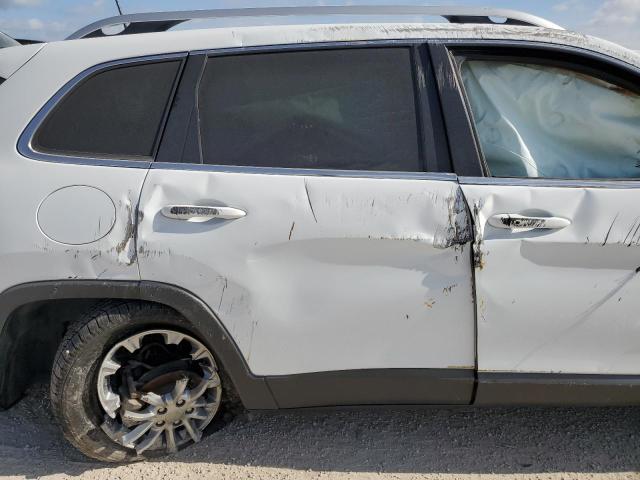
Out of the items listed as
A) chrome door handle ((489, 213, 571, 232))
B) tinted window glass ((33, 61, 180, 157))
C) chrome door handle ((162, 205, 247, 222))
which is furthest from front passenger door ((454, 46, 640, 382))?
tinted window glass ((33, 61, 180, 157))

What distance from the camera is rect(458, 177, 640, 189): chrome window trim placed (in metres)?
2.20

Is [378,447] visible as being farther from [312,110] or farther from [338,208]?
[312,110]

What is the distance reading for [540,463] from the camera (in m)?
2.56

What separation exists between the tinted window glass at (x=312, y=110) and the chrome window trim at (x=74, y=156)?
0.22 meters

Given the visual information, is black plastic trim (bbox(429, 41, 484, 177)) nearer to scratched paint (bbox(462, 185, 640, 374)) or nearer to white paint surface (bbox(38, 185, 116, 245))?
scratched paint (bbox(462, 185, 640, 374))

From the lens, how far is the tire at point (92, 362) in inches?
90.6

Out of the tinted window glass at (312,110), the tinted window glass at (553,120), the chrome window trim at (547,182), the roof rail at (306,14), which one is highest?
the roof rail at (306,14)

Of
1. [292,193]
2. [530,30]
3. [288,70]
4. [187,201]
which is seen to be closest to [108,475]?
[187,201]

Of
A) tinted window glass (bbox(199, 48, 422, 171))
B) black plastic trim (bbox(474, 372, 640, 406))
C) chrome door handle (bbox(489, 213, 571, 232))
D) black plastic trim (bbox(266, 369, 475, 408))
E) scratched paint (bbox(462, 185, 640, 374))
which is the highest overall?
tinted window glass (bbox(199, 48, 422, 171))

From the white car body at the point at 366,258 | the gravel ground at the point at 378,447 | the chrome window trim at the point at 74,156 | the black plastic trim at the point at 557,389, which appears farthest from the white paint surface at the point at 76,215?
the black plastic trim at the point at 557,389

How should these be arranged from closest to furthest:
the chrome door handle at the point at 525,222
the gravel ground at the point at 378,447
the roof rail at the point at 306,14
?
1. the chrome door handle at the point at 525,222
2. the roof rail at the point at 306,14
3. the gravel ground at the point at 378,447

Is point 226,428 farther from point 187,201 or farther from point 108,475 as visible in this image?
point 187,201

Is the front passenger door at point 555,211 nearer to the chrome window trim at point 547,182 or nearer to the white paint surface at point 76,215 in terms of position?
the chrome window trim at point 547,182

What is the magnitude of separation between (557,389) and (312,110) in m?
1.39
